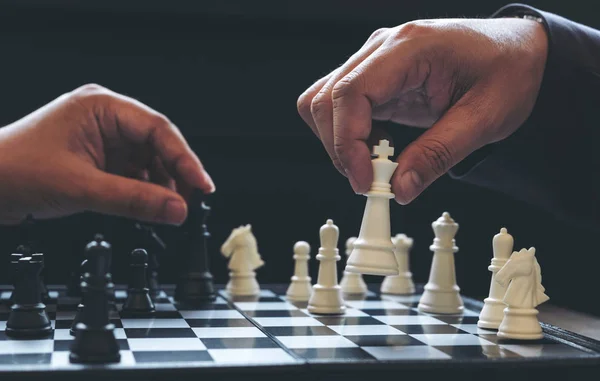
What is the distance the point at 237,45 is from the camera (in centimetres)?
262

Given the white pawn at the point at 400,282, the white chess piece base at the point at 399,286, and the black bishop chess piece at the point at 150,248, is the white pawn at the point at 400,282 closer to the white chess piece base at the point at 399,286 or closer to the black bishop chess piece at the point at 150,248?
the white chess piece base at the point at 399,286

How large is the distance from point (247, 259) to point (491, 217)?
98 cm

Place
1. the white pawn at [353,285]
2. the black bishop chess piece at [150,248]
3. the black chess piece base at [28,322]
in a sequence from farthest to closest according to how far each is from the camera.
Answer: the white pawn at [353,285] < the black bishop chess piece at [150,248] < the black chess piece base at [28,322]

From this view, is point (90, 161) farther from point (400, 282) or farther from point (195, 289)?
point (400, 282)

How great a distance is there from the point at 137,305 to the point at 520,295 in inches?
32.5

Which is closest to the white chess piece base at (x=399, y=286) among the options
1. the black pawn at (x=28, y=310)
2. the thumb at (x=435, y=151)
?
the thumb at (x=435, y=151)

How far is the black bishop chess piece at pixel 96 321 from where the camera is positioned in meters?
1.17

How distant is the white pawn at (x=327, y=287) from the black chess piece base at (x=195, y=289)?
11.5 inches

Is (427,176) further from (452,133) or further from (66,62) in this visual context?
(66,62)

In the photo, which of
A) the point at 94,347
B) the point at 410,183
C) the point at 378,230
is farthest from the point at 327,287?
the point at 94,347

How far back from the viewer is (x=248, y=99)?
262cm

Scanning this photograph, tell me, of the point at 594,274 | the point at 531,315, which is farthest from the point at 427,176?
the point at 594,274

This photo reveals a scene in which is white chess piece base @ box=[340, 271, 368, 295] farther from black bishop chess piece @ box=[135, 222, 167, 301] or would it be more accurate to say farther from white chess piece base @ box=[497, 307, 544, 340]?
white chess piece base @ box=[497, 307, 544, 340]

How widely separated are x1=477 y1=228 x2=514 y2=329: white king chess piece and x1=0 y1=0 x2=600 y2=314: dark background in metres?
0.83
